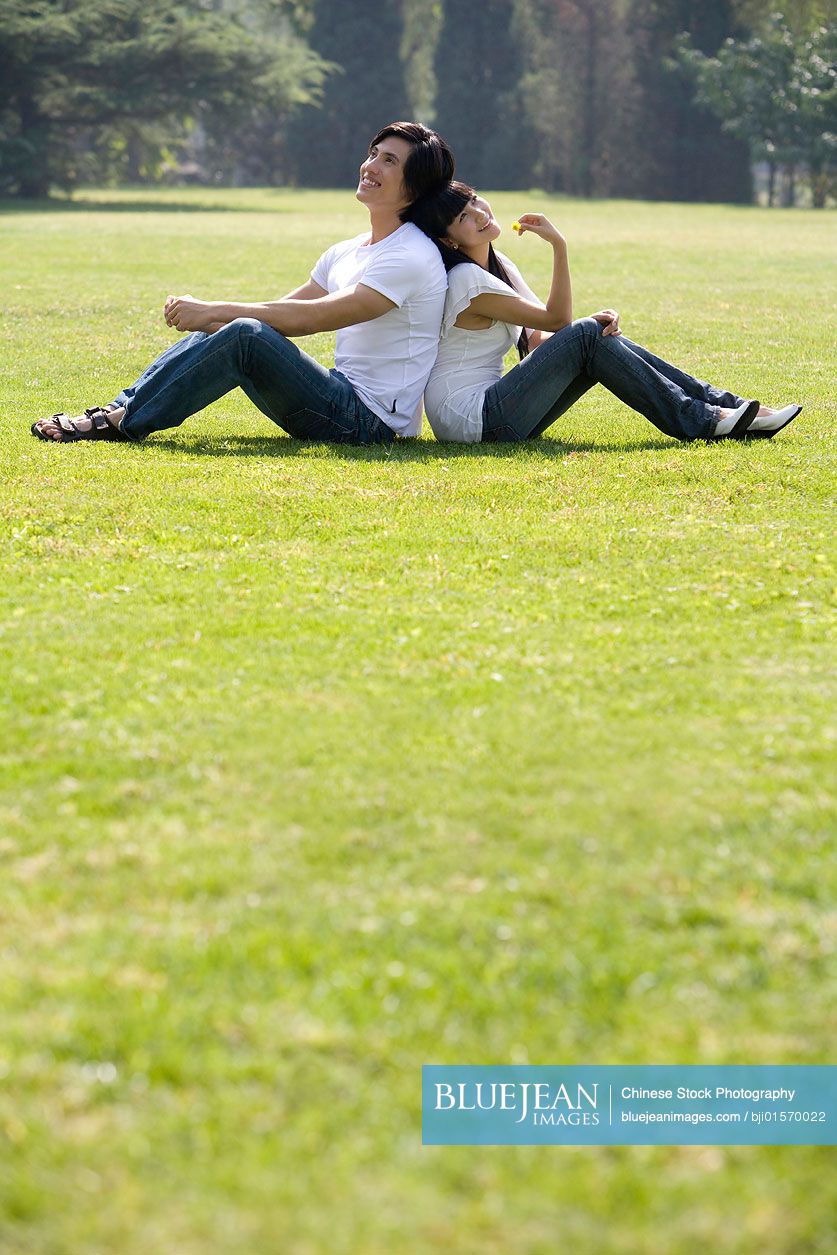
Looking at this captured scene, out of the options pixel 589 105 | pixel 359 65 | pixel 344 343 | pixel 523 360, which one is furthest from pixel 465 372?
pixel 359 65

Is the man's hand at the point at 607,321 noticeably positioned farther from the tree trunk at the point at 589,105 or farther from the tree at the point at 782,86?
the tree trunk at the point at 589,105

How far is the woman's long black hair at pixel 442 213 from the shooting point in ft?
24.5

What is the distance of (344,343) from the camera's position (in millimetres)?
7859

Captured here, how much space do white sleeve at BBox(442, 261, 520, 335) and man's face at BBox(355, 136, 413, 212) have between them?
1.44ft

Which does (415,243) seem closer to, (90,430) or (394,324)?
(394,324)

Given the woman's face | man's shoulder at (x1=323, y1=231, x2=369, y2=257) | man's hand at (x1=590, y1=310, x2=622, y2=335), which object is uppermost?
the woman's face

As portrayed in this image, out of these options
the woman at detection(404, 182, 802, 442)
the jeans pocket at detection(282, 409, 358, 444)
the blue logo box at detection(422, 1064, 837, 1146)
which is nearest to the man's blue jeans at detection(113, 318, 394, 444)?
the jeans pocket at detection(282, 409, 358, 444)

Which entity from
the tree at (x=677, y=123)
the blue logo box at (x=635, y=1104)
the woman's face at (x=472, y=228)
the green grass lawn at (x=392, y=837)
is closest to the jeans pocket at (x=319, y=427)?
the green grass lawn at (x=392, y=837)

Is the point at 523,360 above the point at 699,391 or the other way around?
above

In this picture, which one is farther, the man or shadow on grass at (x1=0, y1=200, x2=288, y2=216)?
shadow on grass at (x1=0, y1=200, x2=288, y2=216)

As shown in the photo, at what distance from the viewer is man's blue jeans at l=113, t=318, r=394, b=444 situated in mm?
7352

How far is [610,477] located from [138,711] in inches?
140

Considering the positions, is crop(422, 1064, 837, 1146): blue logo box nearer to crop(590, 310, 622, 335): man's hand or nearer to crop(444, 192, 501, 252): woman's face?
crop(590, 310, 622, 335): man's hand

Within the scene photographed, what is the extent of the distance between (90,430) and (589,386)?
2.62 m
